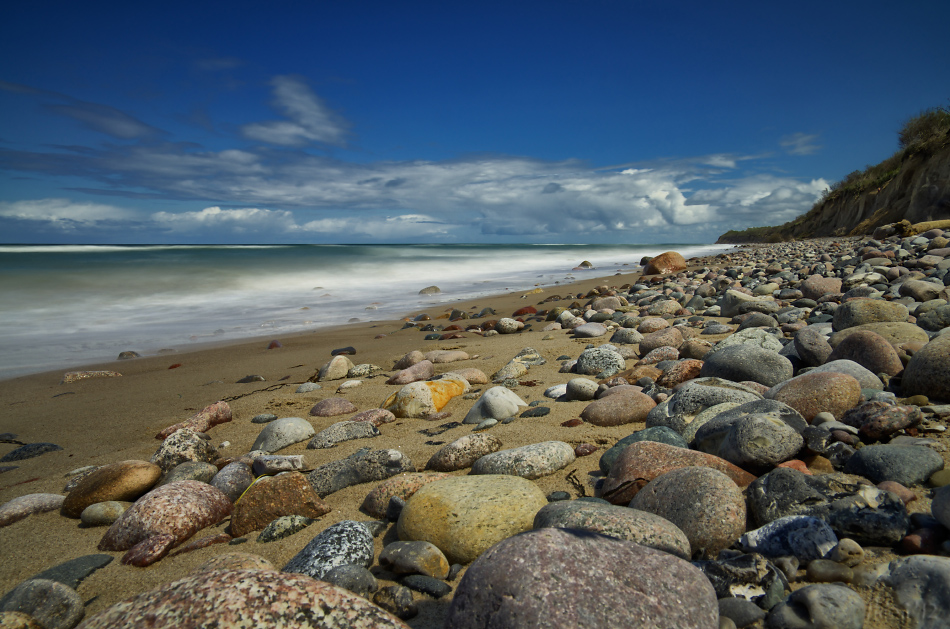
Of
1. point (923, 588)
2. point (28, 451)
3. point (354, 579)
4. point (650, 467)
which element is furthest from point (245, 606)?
point (28, 451)

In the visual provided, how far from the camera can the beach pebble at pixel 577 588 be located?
1006 millimetres

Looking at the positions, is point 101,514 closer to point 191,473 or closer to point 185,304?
point 191,473

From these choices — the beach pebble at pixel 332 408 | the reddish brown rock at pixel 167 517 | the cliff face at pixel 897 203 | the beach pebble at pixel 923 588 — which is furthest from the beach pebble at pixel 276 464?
the cliff face at pixel 897 203

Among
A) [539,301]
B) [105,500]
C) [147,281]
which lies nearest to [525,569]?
[105,500]

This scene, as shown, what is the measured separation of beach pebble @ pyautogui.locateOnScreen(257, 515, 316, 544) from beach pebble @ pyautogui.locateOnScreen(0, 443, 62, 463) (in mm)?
2232

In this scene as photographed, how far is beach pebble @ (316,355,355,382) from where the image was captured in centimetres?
461

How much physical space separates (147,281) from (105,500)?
14335mm

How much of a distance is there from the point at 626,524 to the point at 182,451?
93.5 inches

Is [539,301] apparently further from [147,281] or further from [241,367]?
[147,281]

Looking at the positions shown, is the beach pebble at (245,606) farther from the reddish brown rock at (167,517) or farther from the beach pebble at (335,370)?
the beach pebble at (335,370)

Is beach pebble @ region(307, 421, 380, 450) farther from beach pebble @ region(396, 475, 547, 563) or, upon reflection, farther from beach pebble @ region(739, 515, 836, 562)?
beach pebble @ region(739, 515, 836, 562)

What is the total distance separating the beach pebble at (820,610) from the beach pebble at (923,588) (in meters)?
0.09

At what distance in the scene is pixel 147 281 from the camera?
14180 millimetres

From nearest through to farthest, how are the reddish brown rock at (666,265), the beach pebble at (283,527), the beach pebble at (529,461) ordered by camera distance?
the beach pebble at (283,527)
the beach pebble at (529,461)
the reddish brown rock at (666,265)
